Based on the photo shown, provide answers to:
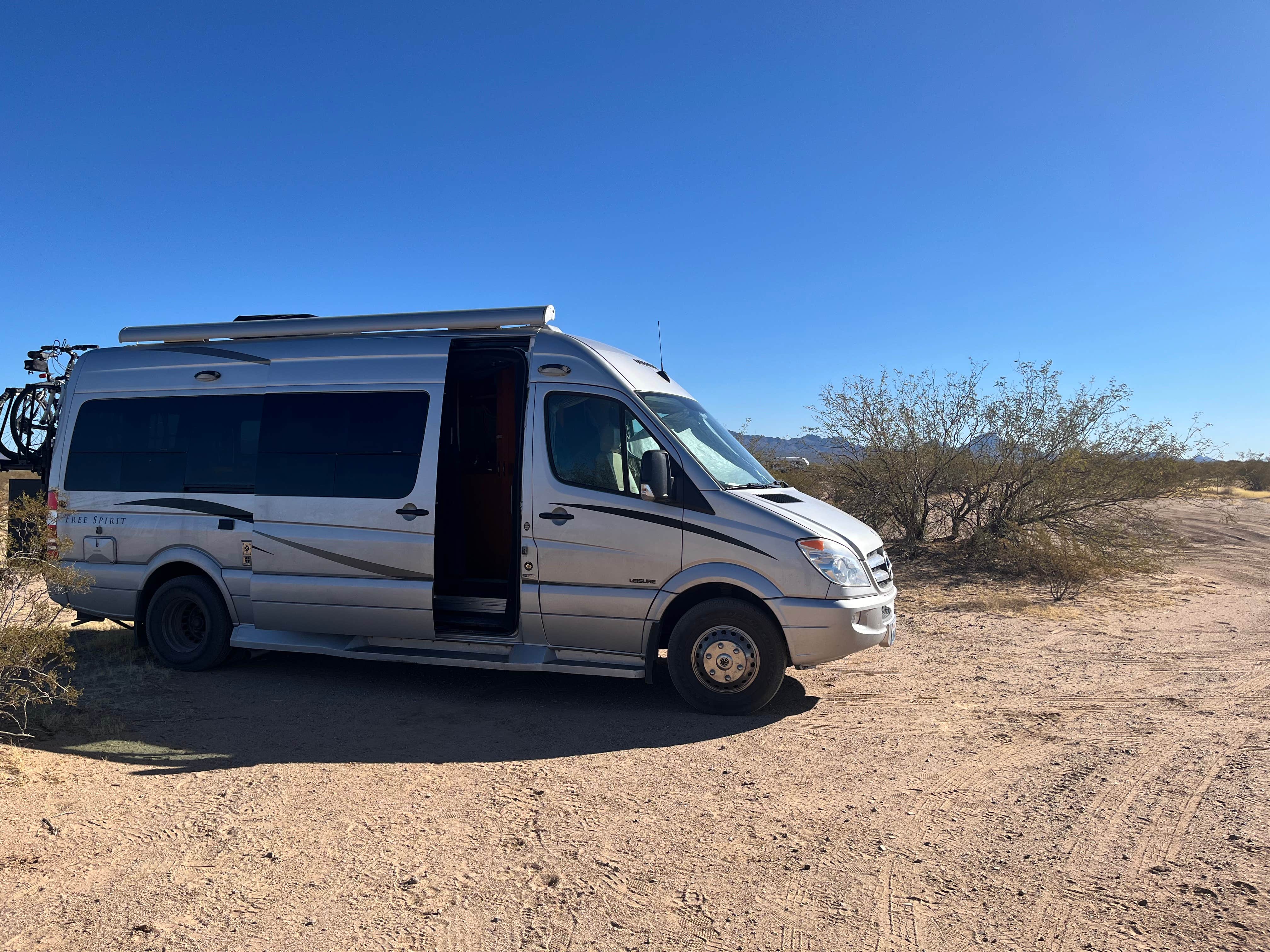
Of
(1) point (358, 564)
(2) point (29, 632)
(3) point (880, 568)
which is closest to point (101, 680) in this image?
(2) point (29, 632)

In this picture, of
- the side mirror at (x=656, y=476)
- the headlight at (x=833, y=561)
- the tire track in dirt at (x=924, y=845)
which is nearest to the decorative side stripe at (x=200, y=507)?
the side mirror at (x=656, y=476)

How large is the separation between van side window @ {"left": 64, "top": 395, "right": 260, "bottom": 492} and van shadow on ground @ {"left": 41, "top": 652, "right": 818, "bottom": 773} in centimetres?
172

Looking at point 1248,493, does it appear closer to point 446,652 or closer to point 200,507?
point 446,652

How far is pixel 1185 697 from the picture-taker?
6562 millimetres

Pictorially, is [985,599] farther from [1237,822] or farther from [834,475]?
[1237,822]

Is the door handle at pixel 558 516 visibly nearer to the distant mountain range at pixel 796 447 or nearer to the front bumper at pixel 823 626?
the front bumper at pixel 823 626

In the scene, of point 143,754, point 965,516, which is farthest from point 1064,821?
point 965,516

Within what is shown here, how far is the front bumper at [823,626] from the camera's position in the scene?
5816 mm

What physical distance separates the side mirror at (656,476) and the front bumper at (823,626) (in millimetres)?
1054

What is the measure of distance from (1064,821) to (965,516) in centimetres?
1082

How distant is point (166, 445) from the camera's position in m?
7.45

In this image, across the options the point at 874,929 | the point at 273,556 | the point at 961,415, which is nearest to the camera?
the point at 874,929

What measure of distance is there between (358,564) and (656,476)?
2.60 meters

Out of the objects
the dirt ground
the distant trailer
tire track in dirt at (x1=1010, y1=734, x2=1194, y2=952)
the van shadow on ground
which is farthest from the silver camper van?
the distant trailer
